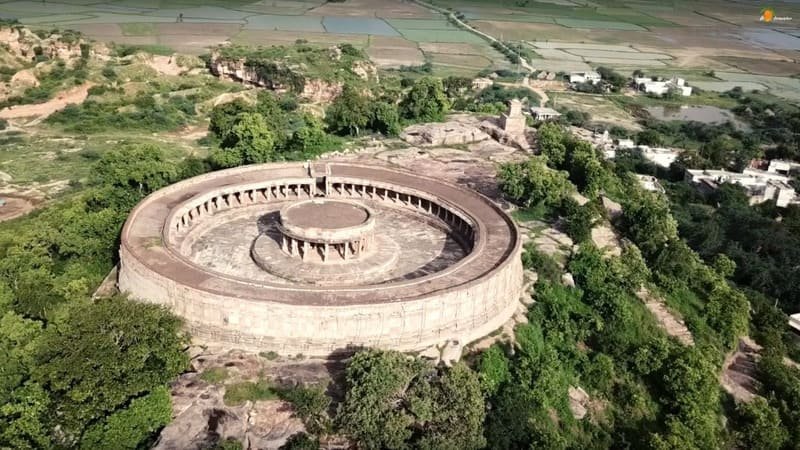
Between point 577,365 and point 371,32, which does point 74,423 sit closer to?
point 577,365

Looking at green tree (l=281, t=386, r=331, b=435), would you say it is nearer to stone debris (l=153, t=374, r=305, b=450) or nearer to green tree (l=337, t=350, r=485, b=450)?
stone debris (l=153, t=374, r=305, b=450)

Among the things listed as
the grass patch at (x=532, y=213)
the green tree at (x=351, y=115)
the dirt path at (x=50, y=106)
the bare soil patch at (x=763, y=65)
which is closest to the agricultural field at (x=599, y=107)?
the green tree at (x=351, y=115)

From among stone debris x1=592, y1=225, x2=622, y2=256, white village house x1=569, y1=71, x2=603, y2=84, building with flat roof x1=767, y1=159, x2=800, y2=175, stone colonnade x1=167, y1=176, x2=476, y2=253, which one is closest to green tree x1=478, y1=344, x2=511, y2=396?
stone colonnade x1=167, y1=176, x2=476, y2=253

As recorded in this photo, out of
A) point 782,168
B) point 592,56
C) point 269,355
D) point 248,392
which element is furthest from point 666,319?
point 592,56

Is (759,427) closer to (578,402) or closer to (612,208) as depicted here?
Answer: (578,402)

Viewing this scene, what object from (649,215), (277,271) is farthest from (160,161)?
(649,215)

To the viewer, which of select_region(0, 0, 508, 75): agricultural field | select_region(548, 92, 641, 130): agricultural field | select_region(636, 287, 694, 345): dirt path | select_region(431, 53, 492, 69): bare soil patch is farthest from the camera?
select_region(431, 53, 492, 69): bare soil patch

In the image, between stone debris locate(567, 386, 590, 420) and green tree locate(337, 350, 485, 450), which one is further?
stone debris locate(567, 386, 590, 420)
